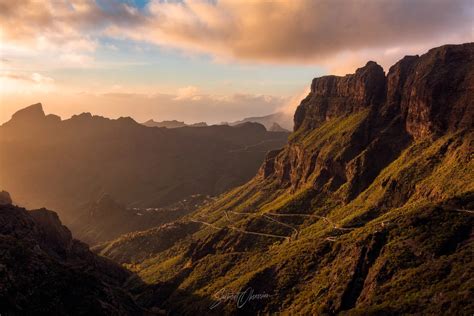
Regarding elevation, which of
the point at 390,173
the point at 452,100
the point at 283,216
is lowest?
the point at 283,216

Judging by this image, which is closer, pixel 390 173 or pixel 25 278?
pixel 25 278

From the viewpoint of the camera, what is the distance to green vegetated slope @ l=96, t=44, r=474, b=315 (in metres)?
85.7

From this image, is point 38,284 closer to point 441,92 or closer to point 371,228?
point 371,228

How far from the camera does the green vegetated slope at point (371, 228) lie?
85688 millimetres

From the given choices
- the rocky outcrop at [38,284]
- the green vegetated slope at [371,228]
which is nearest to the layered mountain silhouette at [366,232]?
the green vegetated slope at [371,228]

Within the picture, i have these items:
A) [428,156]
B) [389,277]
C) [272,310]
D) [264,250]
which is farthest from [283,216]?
[389,277]

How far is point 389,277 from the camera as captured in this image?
86500 mm

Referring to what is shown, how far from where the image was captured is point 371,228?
359ft

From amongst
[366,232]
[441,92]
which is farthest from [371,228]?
[441,92]

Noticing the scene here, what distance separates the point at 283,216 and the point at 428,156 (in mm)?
51554

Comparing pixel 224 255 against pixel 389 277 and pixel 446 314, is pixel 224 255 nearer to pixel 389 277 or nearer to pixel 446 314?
pixel 389 277

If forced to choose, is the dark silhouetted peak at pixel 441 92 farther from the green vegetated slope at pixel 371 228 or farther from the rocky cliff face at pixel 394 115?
the green vegetated slope at pixel 371 228

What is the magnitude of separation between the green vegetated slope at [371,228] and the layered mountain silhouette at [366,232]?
1.10 feet

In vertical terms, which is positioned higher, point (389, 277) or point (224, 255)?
point (389, 277)
